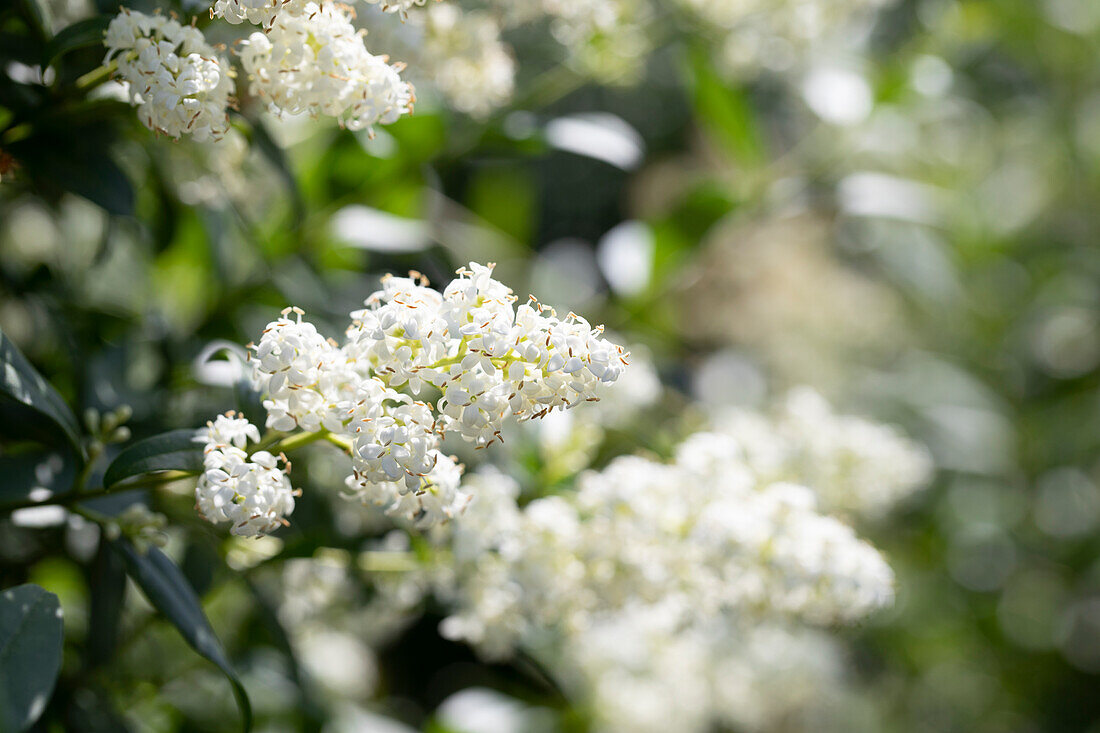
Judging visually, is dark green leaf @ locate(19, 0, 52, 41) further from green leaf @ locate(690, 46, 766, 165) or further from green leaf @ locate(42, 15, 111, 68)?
green leaf @ locate(690, 46, 766, 165)

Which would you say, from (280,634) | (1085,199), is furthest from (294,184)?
(1085,199)

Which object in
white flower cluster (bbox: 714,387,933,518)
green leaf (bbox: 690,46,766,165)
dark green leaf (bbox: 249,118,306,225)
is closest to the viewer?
dark green leaf (bbox: 249,118,306,225)

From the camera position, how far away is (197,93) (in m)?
0.54

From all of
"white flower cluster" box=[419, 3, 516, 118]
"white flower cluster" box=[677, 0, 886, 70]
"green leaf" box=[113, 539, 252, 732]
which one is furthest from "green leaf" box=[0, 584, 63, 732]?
"white flower cluster" box=[677, 0, 886, 70]

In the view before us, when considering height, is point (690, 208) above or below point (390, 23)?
below

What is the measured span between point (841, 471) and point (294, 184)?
75cm

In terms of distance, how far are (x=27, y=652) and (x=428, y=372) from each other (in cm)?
27

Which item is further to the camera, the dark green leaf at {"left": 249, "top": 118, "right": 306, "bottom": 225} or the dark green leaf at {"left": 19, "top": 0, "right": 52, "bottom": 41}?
the dark green leaf at {"left": 249, "top": 118, "right": 306, "bottom": 225}

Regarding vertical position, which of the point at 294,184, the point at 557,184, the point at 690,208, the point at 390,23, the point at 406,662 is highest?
the point at 390,23

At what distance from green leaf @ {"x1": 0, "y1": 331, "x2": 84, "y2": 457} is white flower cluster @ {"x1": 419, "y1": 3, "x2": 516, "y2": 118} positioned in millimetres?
471

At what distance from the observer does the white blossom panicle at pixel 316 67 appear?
0.58m

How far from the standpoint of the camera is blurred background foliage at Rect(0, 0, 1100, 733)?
83 cm

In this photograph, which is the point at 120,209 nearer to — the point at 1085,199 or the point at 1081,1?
the point at 1085,199

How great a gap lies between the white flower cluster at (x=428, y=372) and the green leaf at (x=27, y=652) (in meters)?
0.17
